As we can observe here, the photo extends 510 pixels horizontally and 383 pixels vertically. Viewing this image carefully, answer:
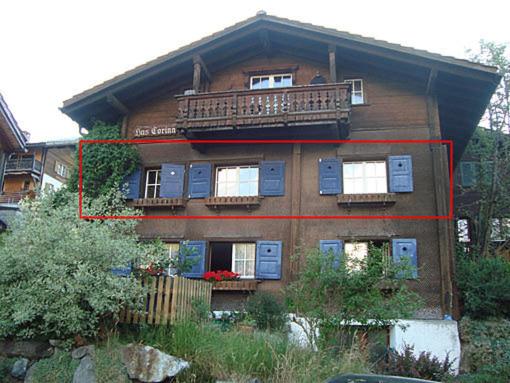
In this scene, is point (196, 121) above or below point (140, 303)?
above

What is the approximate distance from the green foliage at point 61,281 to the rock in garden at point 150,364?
0.86 metres

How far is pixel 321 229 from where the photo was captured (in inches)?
549

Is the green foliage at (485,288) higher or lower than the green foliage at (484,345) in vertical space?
higher

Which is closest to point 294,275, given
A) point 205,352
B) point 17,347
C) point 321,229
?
point 321,229

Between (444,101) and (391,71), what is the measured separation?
1849 mm

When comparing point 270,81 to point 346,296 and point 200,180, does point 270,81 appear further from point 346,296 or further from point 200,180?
point 346,296

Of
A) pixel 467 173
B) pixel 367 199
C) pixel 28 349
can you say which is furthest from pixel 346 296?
pixel 467 173

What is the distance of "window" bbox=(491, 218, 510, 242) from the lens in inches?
664

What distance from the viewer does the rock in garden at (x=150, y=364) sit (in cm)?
776

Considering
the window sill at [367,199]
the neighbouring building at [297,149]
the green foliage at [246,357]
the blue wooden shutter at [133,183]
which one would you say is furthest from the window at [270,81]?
the green foliage at [246,357]

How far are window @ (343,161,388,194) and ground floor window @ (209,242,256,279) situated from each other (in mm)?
3320

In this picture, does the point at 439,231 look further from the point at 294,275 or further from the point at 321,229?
the point at 294,275

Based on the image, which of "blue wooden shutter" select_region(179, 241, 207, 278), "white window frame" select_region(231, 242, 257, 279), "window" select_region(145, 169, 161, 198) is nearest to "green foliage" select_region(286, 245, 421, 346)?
"white window frame" select_region(231, 242, 257, 279)

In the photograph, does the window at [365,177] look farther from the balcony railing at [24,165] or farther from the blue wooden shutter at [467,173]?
the balcony railing at [24,165]
